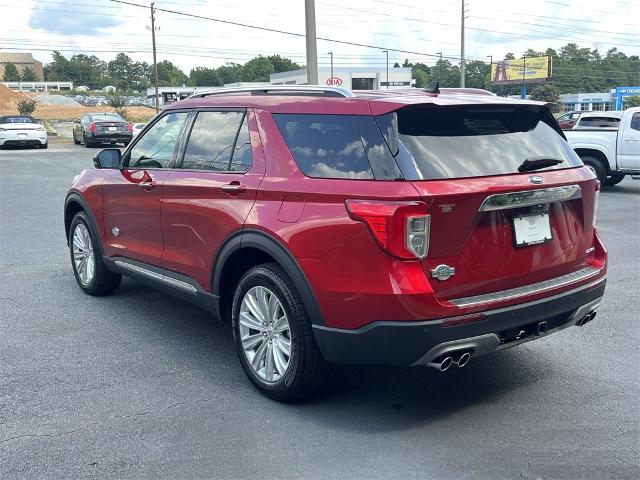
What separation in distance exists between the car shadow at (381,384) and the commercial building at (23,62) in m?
181

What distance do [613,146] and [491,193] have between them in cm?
1222

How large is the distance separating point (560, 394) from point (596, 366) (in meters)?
0.61

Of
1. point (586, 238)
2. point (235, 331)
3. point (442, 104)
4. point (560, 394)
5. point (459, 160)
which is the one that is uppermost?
point (442, 104)

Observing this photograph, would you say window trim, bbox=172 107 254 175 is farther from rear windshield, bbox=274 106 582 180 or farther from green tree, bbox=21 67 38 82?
green tree, bbox=21 67 38 82

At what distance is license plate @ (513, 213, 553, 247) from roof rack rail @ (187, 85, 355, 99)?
1207 mm

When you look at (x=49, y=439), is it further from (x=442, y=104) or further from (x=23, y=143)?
(x=23, y=143)

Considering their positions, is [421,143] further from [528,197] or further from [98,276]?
[98,276]

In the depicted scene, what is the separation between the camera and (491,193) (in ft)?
11.5

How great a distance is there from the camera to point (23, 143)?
1121 inches

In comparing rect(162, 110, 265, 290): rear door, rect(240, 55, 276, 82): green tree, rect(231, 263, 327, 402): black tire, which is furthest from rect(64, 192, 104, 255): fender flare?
rect(240, 55, 276, 82): green tree

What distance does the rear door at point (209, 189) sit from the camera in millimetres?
4188

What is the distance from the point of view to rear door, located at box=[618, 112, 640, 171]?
46.1ft

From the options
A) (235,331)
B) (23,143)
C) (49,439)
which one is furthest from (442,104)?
(23,143)

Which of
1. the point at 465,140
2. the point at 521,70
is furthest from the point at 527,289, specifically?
the point at 521,70
